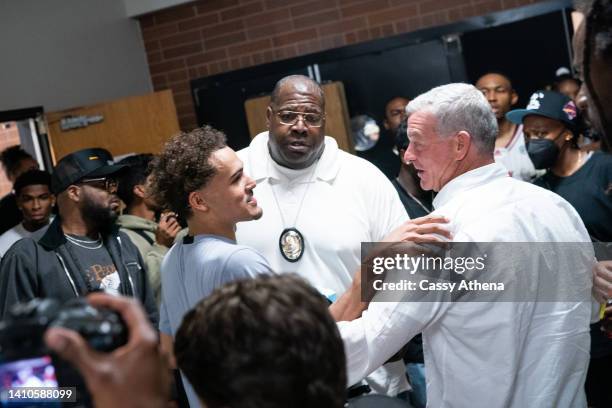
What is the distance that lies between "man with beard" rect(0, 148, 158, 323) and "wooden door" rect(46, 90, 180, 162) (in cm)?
258

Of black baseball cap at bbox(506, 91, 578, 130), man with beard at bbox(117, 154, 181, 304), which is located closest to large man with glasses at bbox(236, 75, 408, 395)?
man with beard at bbox(117, 154, 181, 304)

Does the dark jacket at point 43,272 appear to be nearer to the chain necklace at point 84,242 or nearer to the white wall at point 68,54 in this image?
the chain necklace at point 84,242

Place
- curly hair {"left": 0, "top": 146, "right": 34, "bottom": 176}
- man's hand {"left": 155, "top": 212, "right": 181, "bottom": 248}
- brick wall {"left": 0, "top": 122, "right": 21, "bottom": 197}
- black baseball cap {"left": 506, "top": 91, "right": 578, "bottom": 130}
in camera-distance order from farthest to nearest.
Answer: brick wall {"left": 0, "top": 122, "right": 21, "bottom": 197}
curly hair {"left": 0, "top": 146, "right": 34, "bottom": 176}
man's hand {"left": 155, "top": 212, "right": 181, "bottom": 248}
black baseball cap {"left": 506, "top": 91, "right": 578, "bottom": 130}

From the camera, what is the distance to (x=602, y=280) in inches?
87.5

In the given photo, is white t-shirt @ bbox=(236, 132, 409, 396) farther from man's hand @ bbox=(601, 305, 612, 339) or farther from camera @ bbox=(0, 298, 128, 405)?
camera @ bbox=(0, 298, 128, 405)

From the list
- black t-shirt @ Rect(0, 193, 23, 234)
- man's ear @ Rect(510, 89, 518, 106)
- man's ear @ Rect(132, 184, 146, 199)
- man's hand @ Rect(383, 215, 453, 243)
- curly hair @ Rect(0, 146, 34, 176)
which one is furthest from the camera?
curly hair @ Rect(0, 146, 34, 176)

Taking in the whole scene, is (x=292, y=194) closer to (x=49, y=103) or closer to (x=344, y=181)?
(x=344, y=181)

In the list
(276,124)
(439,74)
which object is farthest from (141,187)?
(439,74)

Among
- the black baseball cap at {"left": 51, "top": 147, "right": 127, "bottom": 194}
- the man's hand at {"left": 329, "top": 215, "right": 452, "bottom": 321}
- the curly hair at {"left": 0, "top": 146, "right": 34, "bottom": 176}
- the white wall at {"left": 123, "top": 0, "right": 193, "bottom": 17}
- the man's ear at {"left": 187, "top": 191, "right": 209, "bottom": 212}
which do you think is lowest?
the man's hand at {"left": 329, "top": 215, "right": 452, "bottom": 321}

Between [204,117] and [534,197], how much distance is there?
4.87 m

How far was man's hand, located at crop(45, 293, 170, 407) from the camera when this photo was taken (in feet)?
3.27

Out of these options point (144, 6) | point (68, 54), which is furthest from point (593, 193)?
point (144, 6)

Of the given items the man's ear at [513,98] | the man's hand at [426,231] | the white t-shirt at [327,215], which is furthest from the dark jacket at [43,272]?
the man's ear at [513,98]

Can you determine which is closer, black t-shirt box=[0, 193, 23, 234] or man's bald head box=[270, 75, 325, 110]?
man's bald head box=[270, 75, 325, 110]
